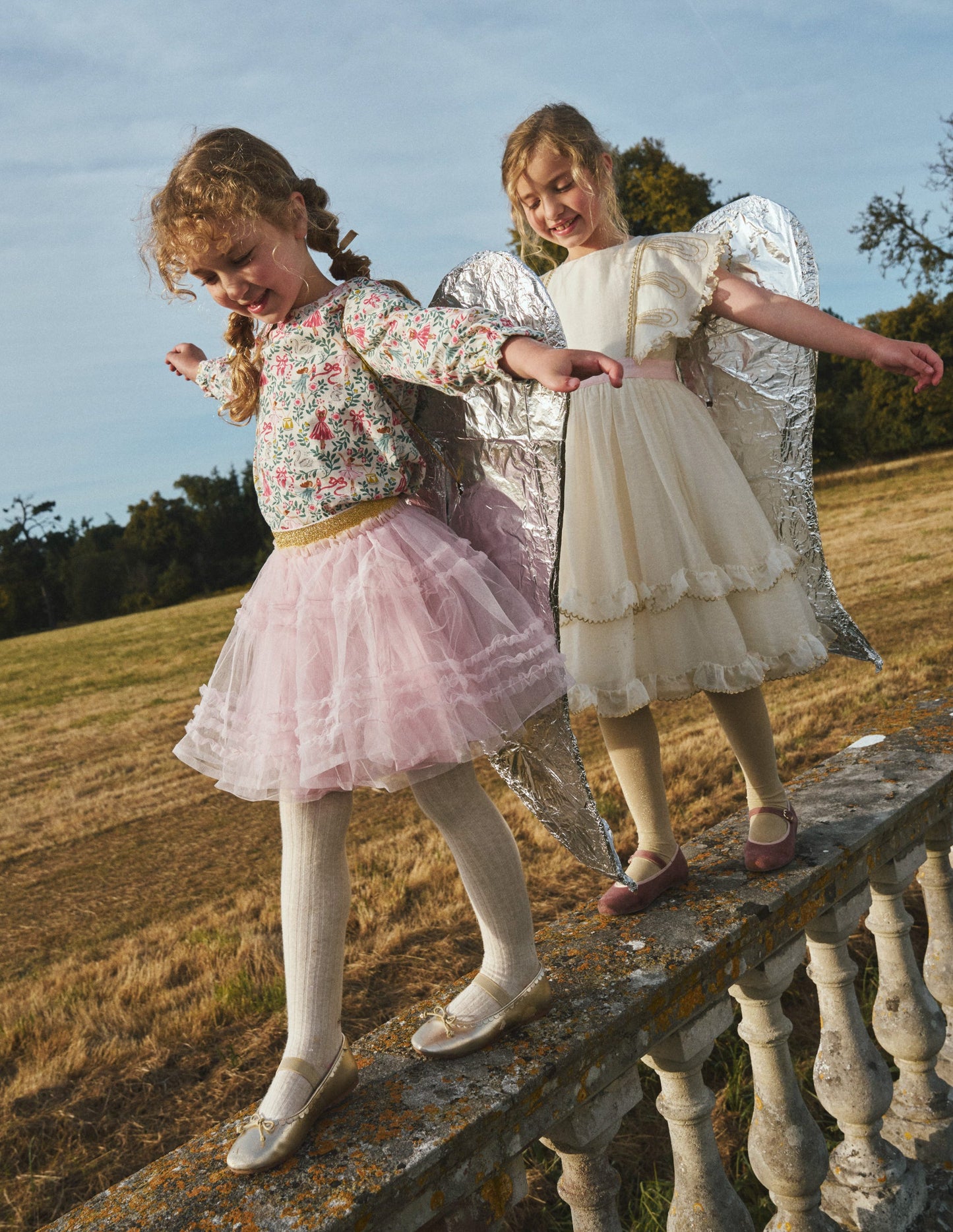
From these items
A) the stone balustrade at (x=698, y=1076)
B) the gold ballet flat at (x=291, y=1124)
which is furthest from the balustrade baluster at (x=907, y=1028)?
the gold ballet flat at (x=291, y=1124)

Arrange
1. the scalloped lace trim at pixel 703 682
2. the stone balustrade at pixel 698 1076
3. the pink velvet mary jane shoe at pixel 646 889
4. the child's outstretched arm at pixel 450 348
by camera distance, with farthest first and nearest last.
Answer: the scalloped lace trim at pixel 703 682 < the pink velvet mary jane shoe at pixel 646 889 < the child's outstretched arm at pixel 450 348 < the stone balustrade at pixel 698 1076

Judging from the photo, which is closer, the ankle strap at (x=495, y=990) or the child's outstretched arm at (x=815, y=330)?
the ankle strap at (x=495, y=990)

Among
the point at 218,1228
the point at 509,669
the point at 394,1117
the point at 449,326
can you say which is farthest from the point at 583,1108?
the point at 449,326

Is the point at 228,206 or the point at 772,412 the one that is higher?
the point at 228,206

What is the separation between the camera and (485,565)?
Answer: 4.99 ft

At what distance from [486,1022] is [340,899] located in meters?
0.27

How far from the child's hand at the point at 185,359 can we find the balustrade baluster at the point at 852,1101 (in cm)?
157

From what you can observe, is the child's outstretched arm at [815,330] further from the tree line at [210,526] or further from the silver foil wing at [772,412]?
the tree line at [210,526]

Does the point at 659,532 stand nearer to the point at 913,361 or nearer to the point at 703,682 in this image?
the point at 703,682

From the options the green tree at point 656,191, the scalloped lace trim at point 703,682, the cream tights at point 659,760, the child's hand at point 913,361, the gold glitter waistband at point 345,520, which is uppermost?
the green tree at point 656,191

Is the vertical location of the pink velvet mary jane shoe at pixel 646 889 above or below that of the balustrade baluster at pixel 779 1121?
above

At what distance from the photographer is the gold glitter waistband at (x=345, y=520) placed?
1554 mm

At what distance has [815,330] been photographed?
1897 millimetres

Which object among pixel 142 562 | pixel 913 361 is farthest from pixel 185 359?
pixel 142 562
